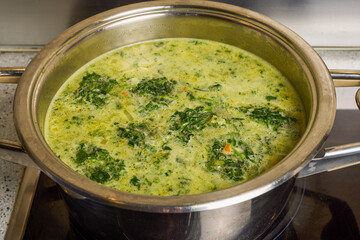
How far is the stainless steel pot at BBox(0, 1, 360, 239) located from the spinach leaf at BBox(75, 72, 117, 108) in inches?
3.1

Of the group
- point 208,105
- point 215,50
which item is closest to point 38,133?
point 208,105

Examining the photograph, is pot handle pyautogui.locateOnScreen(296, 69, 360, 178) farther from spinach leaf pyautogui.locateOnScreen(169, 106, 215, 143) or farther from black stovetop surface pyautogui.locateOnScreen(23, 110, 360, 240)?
spinach leaf pyautogui.locateOnScreen(169, 106, 215, 143)

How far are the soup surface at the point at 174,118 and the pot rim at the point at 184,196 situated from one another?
205mm

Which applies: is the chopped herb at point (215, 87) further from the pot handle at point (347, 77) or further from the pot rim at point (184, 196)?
the pot handle at point (347, 77)

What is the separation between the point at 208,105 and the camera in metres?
1.62

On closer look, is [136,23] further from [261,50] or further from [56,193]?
[56,193]

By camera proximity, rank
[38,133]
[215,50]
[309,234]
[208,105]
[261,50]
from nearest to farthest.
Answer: [38,133] → [309,234] → [208,105] → [261,50] → [215,50]

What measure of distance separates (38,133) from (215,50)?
96 cm

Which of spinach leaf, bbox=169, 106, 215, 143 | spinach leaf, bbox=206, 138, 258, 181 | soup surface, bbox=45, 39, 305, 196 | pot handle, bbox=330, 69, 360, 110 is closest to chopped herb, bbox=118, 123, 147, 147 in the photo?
soup surface, bbox=45, 39, 305, 196

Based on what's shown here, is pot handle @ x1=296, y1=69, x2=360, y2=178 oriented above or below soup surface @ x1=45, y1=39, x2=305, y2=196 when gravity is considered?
above

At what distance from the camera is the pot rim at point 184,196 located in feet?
3.35

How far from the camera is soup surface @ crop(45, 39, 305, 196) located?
1369 mm

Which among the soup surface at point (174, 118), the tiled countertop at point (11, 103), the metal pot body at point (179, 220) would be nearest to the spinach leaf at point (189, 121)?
the soup surface at point (174, 118)

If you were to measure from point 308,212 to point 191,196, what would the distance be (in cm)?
72
